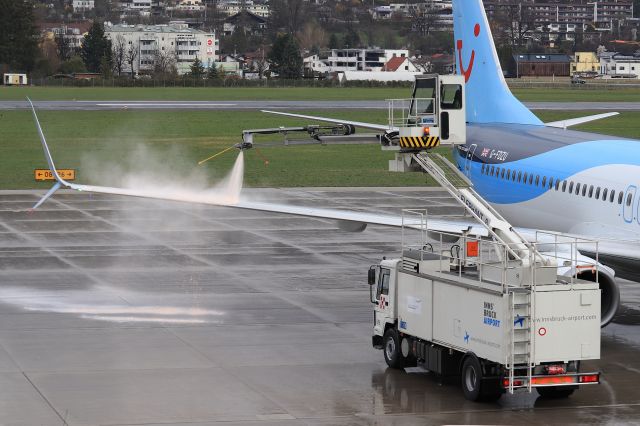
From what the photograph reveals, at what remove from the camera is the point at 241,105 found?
121125mm

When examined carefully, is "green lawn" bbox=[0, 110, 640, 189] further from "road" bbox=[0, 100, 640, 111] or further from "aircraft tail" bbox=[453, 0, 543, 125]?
"aircraft tail" bbox=[453, 0, 543, 125]

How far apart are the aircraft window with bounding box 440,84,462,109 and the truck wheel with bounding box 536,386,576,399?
606 cm

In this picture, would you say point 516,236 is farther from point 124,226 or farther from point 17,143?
point 17,143

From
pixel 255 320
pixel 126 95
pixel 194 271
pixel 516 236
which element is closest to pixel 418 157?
pixel 516 236

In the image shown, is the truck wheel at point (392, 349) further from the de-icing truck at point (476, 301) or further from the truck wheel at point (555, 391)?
the truck wheel at point (555, 391)

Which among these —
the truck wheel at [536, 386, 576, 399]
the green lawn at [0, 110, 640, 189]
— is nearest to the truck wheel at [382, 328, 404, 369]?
the truck wheel at [536, 386, 576, 399]

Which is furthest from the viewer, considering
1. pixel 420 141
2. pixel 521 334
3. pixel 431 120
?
pixel 431 120

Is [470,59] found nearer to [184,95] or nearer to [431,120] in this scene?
[431,120]

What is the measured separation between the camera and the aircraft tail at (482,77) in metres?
39.8

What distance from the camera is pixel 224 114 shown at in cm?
10538

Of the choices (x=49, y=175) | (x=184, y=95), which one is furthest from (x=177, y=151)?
(x=184, y=95)

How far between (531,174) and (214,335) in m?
11.2

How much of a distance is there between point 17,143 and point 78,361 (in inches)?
2114

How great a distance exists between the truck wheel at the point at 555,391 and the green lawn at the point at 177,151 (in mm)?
34825
